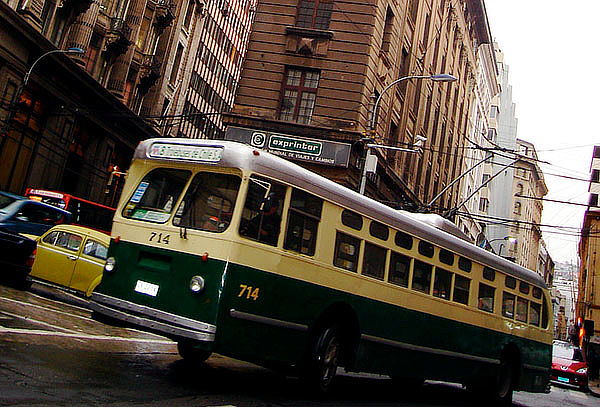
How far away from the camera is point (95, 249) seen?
14352mm

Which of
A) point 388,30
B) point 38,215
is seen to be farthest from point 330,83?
point 38,215

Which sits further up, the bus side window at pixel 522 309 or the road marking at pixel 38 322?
the bus side window at pixel 522 309

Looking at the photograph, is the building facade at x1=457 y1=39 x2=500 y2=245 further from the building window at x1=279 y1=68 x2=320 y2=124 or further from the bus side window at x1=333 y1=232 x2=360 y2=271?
the bus side window at x1=333 y1=232 x2=360 y2=271

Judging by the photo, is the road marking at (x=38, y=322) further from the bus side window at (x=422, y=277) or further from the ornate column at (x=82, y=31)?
the ornate column at (x=82, y=31)

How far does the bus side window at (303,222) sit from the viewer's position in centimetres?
812

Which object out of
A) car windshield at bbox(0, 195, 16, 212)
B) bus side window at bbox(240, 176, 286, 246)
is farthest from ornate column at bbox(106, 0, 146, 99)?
bus side window at bbox(240, 176, 286, 246)

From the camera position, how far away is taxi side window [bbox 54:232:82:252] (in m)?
14.6

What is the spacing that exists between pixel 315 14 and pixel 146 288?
23.4 metres

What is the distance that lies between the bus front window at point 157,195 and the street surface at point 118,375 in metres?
1.96

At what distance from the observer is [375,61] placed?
2825cm

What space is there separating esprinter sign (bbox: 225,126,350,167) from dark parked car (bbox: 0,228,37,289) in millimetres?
13865

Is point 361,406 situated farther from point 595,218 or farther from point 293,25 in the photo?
point 595,218

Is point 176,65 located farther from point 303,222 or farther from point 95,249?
point 303,222

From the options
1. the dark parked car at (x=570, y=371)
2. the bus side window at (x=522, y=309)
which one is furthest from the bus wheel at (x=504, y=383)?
Result: the dark parked car at (x=570, y=371)
